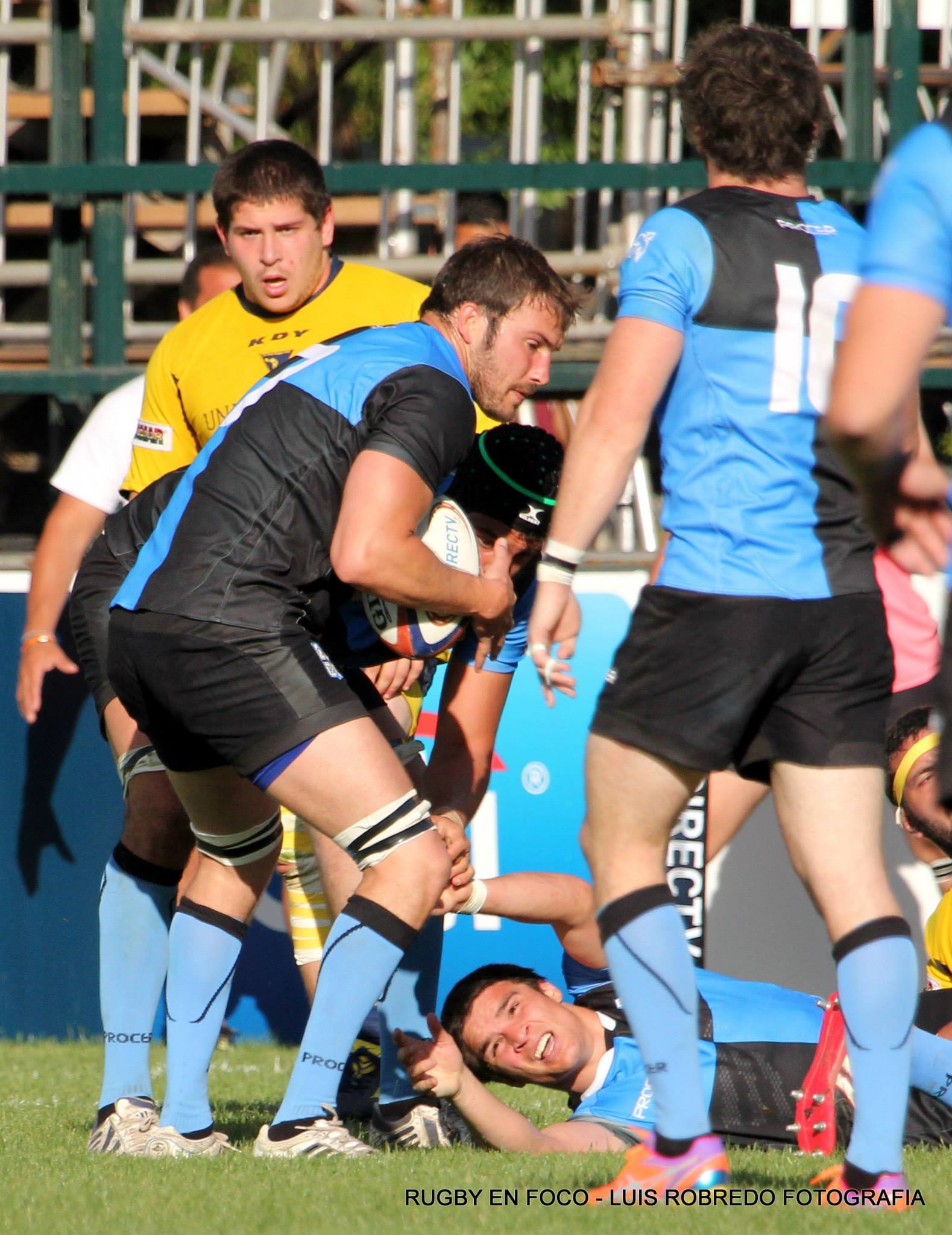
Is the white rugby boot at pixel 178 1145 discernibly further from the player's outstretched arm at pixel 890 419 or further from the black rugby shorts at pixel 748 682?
the player's outstretched arm at pixel 890 419

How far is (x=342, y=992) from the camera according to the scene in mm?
3375

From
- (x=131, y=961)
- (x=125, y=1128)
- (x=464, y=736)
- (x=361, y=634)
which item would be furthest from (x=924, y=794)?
(x=125, y=1128)

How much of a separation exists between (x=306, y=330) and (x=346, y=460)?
129 cm

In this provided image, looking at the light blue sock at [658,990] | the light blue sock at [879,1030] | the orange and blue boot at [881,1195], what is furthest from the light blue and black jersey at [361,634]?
the orange and blue boot at [881,1195]

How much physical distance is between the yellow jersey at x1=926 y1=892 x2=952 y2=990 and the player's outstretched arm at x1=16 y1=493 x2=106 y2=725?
8.93ft

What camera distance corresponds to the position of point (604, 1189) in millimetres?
2852

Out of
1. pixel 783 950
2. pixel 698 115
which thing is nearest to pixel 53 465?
pixel 783 950

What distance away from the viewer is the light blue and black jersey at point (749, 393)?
9.40 feet

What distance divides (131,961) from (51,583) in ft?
5.60

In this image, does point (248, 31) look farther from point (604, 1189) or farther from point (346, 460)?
point (604, 1189)

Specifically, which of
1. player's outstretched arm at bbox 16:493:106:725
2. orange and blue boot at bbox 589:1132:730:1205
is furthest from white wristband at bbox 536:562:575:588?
player's outstretched arm at bbox 16:493:106:725

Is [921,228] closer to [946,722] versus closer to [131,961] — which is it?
[946,722]

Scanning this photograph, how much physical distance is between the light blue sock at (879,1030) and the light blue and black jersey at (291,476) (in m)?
1.28

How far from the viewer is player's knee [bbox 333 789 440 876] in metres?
3.31
